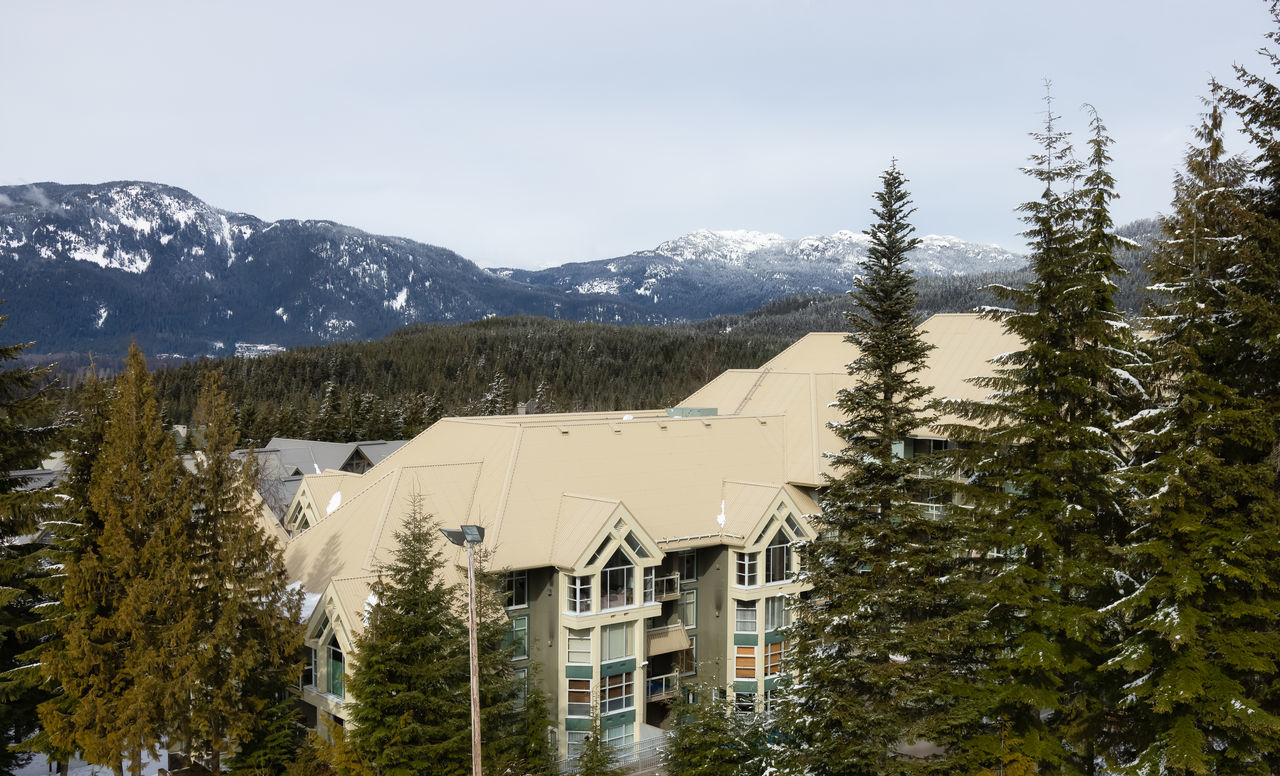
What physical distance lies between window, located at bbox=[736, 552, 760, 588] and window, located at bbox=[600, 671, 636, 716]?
630cm

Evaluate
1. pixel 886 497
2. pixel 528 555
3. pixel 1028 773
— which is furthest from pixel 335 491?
pixel 1028 773

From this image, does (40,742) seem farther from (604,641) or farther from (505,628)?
(604,641)

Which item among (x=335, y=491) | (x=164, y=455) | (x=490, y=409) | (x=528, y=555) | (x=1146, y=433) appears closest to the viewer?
(x=1146, y=433)

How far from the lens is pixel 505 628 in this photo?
28984 millimetres

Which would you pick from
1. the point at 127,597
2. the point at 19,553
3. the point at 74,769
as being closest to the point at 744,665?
the point at 127,597

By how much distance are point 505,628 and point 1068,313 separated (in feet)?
62.6

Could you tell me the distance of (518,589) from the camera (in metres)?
35.4

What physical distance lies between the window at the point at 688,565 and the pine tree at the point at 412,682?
46.8 ft

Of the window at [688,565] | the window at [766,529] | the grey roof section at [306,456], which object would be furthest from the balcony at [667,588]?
the grey roof section at [306,456]

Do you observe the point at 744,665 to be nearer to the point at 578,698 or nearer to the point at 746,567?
the point at 746,567

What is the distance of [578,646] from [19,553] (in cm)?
1958

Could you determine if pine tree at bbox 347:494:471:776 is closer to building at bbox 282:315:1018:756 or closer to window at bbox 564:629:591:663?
building at bbox 282:315:1018:756

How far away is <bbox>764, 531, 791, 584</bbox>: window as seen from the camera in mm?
39344

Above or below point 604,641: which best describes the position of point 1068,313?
above
